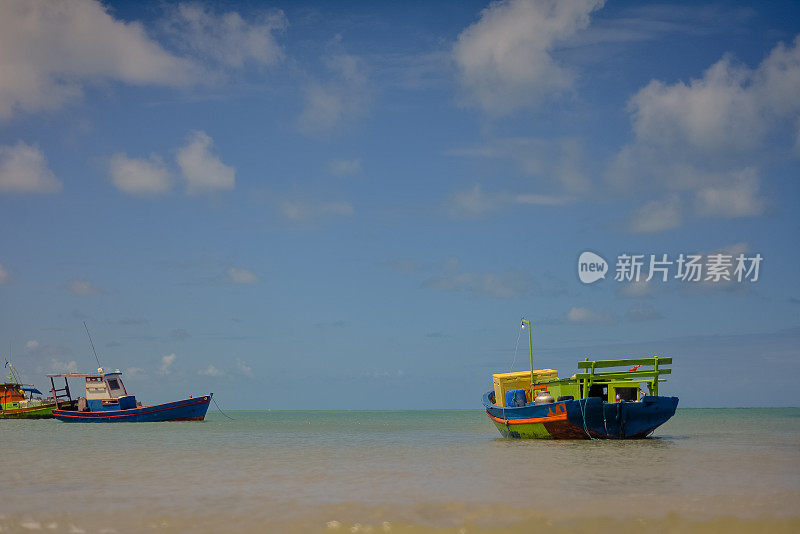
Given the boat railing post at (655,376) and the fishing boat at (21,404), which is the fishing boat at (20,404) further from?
the boat railing post at (655,376)

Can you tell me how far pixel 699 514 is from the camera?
44.3 feet

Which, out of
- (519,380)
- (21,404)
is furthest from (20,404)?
(519,380)

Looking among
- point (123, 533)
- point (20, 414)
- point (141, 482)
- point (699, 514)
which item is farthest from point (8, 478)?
point (20, 414)

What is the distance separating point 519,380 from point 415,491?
18.4 meters

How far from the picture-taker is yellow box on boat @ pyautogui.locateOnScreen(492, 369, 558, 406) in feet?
114

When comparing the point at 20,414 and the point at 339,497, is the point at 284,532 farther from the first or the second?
the point at 20,414

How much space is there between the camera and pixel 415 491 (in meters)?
17.2

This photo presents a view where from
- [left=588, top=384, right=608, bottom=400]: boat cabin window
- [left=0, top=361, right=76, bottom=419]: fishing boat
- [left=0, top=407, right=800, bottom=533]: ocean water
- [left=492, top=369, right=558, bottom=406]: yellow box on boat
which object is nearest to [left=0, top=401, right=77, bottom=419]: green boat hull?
[left=0, top=361, right=76, bottom=419]: fishing boat

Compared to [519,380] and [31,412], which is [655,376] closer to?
[519,380]

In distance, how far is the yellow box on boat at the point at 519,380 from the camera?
1363 inches

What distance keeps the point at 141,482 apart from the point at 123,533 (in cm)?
733

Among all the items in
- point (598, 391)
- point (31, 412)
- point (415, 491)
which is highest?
point (598, 391)

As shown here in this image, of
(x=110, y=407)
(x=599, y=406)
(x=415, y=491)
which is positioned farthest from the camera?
(x=110, y=407)

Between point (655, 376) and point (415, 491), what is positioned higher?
point (655, 376)
